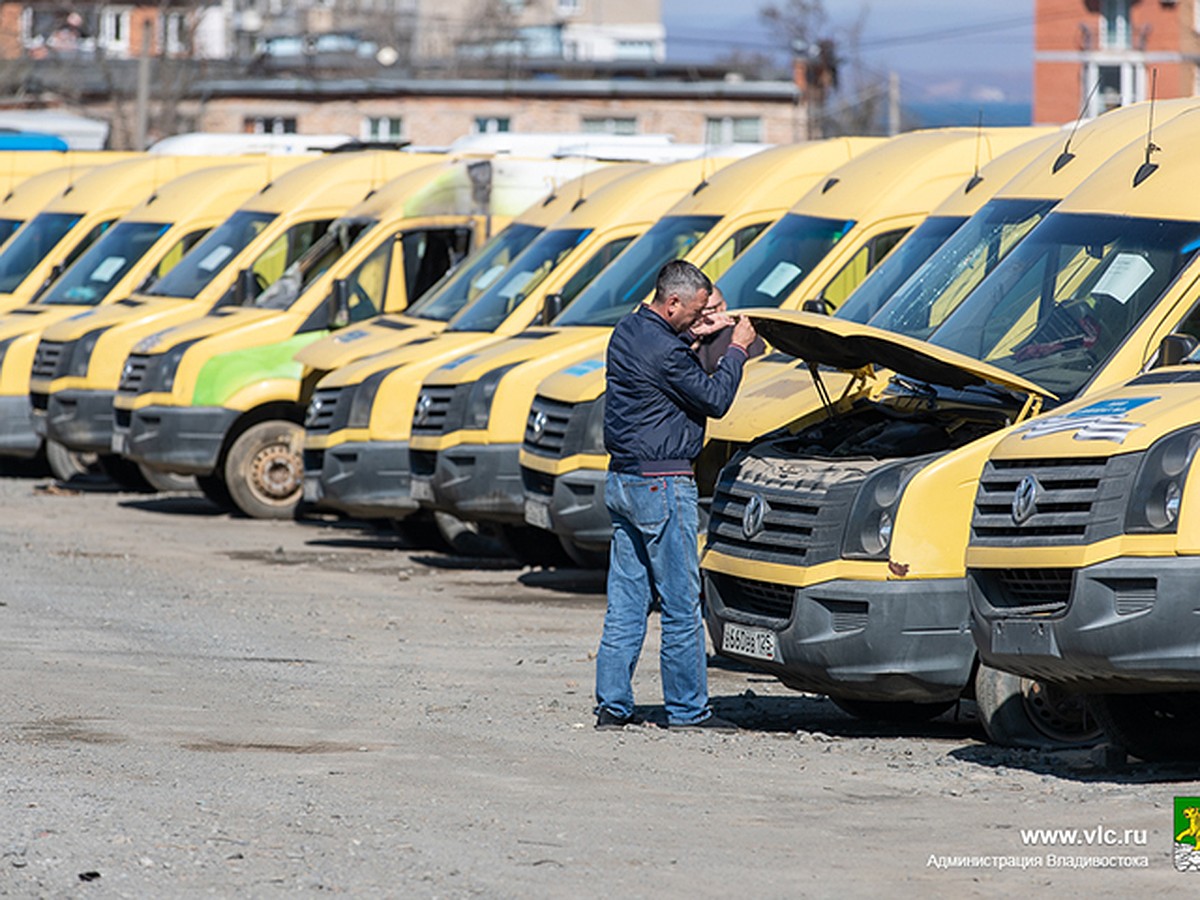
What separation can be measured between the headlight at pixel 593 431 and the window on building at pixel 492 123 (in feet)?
137

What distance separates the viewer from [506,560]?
675 inches

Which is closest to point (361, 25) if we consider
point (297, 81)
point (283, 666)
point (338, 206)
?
point (297, 81)

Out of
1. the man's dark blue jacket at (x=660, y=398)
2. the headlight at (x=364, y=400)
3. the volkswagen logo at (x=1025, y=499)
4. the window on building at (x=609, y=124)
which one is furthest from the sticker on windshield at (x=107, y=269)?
the window on building at (x=609, y=124)

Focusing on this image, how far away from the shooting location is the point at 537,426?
48.2 feet

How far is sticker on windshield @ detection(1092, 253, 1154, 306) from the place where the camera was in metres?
10.1

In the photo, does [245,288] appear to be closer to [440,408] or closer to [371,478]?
[371,478]

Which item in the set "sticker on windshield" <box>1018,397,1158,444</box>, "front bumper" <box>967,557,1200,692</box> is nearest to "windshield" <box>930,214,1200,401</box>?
"sticker on windshield" <box>1018,397,1158,444</box>

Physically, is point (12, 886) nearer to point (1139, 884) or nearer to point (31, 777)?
point (31, 777)

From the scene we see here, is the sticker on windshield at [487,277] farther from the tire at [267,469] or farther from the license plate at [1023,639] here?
the license plate at [1023,639]

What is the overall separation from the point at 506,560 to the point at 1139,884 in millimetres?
10319

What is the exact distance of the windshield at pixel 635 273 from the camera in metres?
16.1

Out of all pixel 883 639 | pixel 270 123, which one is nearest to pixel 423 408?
pixel 883 639

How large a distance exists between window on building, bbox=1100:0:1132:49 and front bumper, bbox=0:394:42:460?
213ft

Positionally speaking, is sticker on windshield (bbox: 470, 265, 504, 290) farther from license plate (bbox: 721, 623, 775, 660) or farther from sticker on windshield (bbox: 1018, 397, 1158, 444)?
sticker on windshield (bbox: 1018, 397, 1158, 444)
